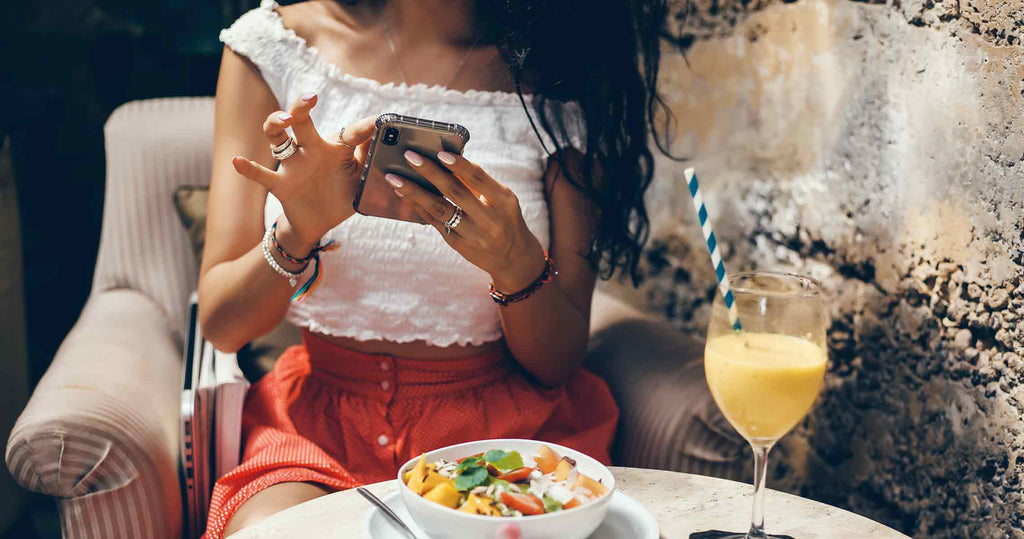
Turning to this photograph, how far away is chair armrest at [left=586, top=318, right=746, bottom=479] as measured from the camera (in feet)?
4.87

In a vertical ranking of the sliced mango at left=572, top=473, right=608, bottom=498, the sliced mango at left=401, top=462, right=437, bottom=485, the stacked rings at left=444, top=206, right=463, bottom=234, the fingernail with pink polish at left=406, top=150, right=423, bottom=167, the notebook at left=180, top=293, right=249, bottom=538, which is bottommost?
the notebook at left=180, top=293, right=249, bottom=538

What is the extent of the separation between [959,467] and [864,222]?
0.45 meters

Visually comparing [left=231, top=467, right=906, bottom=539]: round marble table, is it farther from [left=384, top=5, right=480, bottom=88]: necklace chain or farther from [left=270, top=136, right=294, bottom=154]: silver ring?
[left=384, top=5, right=480, bottom=88]: necklace chain

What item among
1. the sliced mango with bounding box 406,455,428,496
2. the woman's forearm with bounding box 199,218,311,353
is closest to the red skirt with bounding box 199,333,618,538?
the woman's forearm with bounding box 199,218,311,353

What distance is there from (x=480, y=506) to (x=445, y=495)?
1.4 inches

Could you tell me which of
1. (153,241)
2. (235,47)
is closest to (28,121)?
(153,241)

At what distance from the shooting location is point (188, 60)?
2.40 m

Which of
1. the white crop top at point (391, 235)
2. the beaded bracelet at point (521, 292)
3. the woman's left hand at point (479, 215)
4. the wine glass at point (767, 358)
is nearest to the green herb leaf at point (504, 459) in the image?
the wine glass at point (767, 358)

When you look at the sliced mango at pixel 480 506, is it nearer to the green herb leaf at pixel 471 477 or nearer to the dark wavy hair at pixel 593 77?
the green herb leaf at pixel 471 477

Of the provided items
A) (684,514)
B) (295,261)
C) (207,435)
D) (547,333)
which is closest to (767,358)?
(684,514)

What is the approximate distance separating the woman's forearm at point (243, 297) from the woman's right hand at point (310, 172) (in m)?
0.07

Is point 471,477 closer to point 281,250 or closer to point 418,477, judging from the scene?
point 418,477

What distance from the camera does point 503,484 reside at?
81 cm

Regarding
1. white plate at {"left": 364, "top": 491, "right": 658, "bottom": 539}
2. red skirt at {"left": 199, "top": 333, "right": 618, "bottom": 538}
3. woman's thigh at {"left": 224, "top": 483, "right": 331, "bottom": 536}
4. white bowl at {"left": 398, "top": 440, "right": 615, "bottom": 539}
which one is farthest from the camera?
red skirt at {"left": 199, "top": 333, "right": 618, "bottom": 538}
